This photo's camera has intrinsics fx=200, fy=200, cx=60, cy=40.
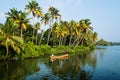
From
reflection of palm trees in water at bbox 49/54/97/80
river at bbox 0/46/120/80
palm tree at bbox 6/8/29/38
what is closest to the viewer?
river at bbox 0/46/120/80

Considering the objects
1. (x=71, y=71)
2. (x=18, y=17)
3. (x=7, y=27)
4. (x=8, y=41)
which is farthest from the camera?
(x=18, y=17)

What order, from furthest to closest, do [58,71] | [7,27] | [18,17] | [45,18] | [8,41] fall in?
1. [45,18]
2. [18,17]
3. [7,27]
4. [8,41]
5. [58,71]

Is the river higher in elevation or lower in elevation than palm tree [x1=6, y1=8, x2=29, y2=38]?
lower

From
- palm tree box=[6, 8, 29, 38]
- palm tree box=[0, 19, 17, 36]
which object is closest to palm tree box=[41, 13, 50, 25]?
palm tree box=[6, 8, 29, 38]

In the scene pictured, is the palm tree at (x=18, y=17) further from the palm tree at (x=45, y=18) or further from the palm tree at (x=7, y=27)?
the palm tree at (x=45, y=18)

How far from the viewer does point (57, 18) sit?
69562mm

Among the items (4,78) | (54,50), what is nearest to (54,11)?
(54,50)

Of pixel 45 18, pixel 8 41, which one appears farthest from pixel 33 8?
pixel 8 41

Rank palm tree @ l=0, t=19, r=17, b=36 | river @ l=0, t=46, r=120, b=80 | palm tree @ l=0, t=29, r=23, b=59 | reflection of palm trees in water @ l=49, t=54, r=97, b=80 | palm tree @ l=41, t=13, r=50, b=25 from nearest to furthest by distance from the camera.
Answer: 1. river @ l=0, t=46, r=120, b=80
2. reflection of palm trees in water @ l=49, t=54, r=97, b=80
3. palm tree @ l=0, t=29, r=23, b=59
4. palm tree @ l=0, t=19, r=17, b=36
5. palm tree @ l=41, t=13, r=50, b=25

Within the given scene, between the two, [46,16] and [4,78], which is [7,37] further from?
[46,16]

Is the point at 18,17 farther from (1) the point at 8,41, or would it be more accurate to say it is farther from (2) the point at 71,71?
(2) the point at 71,71

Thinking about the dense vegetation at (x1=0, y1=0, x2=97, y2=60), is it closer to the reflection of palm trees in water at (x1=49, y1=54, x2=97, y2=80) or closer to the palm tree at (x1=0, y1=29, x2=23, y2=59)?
the palm tree at (x1=0, y1=29, x2=23, y2=59)

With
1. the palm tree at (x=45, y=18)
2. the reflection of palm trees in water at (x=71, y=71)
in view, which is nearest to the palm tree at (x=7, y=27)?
the reflection of palm trees in water at (x=71, y=71)

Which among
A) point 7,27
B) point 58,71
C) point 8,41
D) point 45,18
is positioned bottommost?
point 58,71
